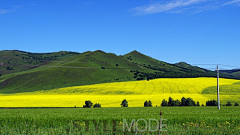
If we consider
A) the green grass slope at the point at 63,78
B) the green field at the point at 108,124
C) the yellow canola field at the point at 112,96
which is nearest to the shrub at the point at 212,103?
the yellow canola field at the point at 112,96

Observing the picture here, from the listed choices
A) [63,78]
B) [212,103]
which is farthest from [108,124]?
[63,78]

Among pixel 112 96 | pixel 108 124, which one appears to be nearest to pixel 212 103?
pixel 112 96

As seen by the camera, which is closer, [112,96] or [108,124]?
[108,124]

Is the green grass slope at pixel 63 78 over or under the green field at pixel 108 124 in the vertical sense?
over

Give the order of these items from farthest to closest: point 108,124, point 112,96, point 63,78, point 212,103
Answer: point 63,78
point 112,96
point 212,103
point 108,124

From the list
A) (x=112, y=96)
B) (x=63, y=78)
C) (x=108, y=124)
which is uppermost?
(x=63, y=78)

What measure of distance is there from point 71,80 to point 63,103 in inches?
3232

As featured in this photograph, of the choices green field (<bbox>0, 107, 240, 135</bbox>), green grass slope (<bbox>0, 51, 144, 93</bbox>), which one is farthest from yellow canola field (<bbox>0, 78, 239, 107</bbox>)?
green field (<bbox>0, 107, 240, 135</bbox>)

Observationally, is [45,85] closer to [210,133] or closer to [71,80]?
Result: [71,80]

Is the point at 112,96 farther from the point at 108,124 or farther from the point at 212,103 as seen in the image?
the point at 108,124

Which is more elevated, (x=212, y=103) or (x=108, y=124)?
(x=212, y=103)

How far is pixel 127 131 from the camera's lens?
1725 cm

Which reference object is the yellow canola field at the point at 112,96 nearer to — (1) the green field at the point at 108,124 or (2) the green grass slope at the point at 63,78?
(2) the green grass slope at the point at 63,78

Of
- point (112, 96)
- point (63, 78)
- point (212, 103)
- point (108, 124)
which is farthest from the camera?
point (63, 78)
